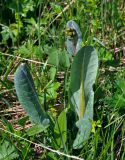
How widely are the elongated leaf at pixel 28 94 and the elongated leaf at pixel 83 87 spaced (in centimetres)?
12

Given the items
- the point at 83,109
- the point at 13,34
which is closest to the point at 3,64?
the point at 13,34

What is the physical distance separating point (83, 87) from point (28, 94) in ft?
0.62

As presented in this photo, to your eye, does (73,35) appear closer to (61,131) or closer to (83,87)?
(83,87)

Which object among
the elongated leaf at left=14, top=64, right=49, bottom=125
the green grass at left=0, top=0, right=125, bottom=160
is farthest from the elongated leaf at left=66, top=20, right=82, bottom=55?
the elongated leaf at left=14, top=64, right=49, bottom=125

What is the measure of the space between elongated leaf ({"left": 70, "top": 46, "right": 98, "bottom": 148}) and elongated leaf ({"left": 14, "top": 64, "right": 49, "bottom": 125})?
0.40 feet

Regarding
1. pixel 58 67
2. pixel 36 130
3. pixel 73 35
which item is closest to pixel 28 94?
pixel 36 130

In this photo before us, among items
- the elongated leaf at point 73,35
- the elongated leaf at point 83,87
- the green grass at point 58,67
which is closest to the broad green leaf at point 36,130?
the green grass at point 58,67

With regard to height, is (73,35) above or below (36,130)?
above

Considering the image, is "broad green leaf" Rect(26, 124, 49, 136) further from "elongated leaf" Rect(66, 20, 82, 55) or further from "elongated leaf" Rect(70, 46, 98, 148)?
"elongated leaf" Rect(66, 20, 82, 55)

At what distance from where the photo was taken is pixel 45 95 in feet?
5.07

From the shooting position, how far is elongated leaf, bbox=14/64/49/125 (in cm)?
128

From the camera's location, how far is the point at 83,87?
140 cm

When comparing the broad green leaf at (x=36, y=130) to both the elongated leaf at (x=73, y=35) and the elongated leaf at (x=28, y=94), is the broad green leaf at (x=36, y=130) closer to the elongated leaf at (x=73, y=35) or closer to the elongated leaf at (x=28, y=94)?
the elongated leaf at (x=28, y=94)

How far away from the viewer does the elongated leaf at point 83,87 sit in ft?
4.49
